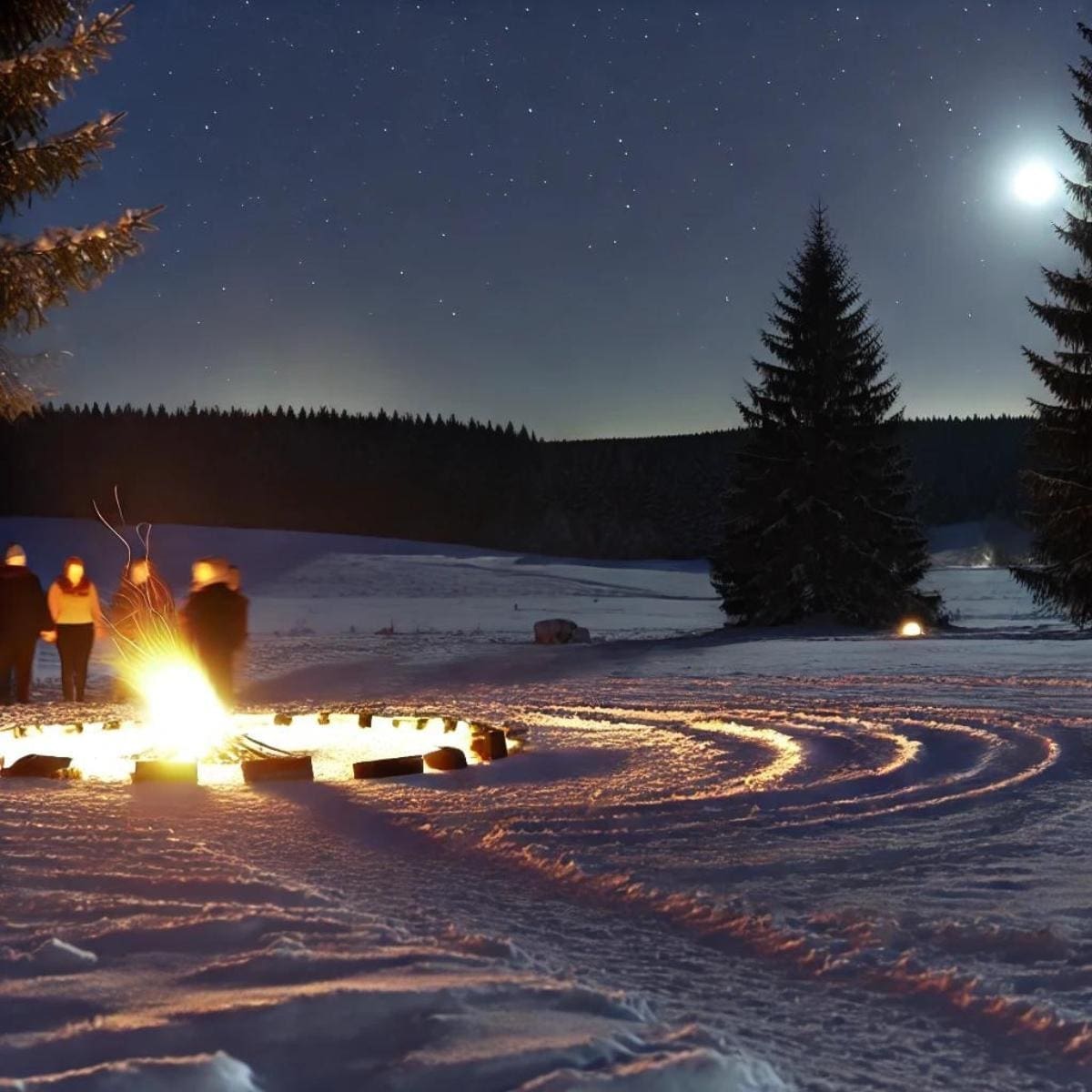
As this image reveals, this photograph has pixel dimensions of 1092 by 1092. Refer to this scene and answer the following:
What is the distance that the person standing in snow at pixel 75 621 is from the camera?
13.8 meters

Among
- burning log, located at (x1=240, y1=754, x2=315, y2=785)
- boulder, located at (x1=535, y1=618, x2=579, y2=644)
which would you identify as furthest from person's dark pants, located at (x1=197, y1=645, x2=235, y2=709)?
boulder, located at (x1=535, y1=618, x2=579, y2=644)

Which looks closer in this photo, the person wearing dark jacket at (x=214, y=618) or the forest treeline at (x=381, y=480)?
the person wearing dark jacket at (x=214, y=618)

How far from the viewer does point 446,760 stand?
8.17 m

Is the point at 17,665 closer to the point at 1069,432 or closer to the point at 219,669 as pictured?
the point at 219,669

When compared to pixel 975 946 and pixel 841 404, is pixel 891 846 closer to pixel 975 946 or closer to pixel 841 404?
pixel 975 946

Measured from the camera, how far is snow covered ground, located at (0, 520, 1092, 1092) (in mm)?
3213

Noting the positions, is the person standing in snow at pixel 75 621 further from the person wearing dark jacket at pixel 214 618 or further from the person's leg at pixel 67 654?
the person wearing dark jacket at pixel 214 618

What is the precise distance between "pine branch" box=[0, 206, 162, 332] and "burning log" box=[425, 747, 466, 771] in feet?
23.0

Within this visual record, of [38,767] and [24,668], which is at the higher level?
[24,668]

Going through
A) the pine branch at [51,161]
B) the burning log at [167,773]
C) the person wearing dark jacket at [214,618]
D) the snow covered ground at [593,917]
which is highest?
the pine branch at [51,161]

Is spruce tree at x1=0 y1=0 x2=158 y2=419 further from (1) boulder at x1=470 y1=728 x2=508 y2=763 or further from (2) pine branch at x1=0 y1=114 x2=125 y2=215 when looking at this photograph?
(1) boulder at x1=470 y1=728 x2=508 y2=763

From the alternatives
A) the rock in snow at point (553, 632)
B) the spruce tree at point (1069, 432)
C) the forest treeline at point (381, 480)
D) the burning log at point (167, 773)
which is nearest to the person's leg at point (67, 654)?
the burning log at point (167, 773)

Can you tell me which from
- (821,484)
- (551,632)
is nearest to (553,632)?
(551,632)

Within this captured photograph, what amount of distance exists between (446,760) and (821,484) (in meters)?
22.8
